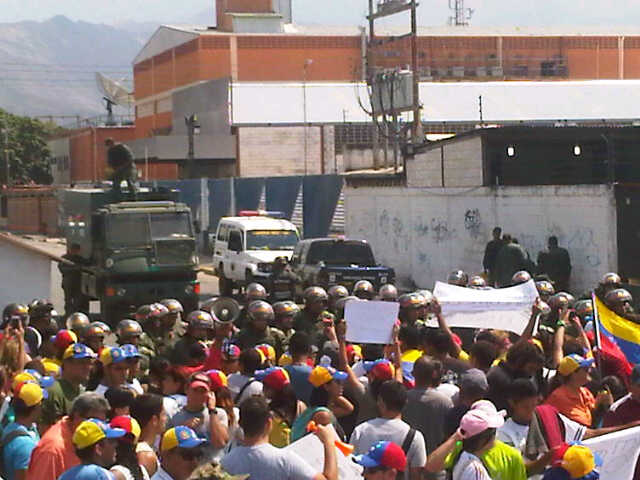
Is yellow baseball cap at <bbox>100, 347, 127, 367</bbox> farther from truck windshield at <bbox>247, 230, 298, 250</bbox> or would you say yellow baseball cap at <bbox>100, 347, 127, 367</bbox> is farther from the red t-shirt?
truck windshield at <bbox>247, 230, 298, 250</bbox>

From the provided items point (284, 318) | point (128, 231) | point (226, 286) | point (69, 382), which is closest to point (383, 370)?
point (69, 382)

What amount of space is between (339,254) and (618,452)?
2210 centimetres

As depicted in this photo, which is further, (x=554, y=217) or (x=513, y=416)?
(x=554, y=217)

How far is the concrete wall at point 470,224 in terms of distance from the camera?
2792 cm

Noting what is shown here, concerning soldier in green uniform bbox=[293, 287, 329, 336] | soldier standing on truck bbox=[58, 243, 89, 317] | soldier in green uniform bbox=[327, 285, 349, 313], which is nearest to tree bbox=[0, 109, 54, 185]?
soldier standing on truck bbox=[58, 243, 89, 317]

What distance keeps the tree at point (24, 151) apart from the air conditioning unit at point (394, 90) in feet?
210

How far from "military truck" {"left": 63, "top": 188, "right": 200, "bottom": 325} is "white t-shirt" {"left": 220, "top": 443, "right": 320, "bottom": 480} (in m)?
19.8

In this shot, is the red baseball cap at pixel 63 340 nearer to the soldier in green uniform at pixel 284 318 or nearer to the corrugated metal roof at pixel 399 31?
the soldier in green uniform at pixel 284 318

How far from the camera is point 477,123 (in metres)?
72.2

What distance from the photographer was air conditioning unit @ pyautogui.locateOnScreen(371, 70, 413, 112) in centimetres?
4644

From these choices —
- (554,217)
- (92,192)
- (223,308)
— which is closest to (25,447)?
(223,308)

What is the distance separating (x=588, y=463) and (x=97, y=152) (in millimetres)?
89797

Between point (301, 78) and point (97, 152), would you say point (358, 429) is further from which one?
point (97, 152)

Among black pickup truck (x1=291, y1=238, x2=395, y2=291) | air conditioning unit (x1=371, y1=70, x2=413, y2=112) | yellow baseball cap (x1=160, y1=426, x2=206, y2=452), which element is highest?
air conditioning unit (x1=371, y1=70, x2=413, y2=112)
